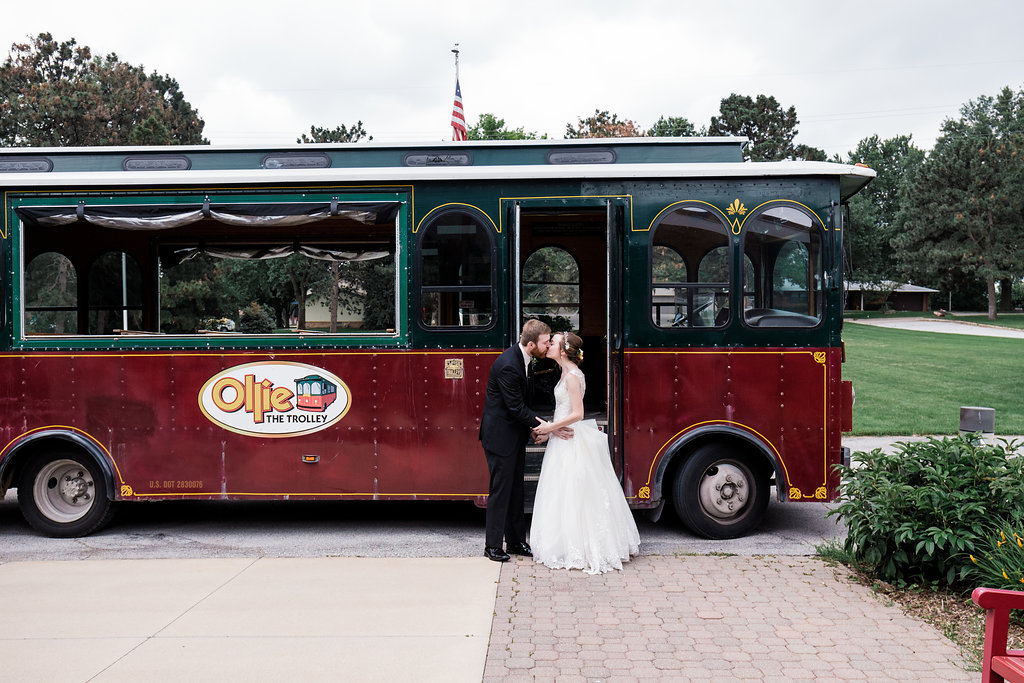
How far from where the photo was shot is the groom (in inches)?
229

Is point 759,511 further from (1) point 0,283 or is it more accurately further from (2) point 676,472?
(1) point 0,283

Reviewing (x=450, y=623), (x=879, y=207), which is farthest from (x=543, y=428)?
(x=879, y=207)

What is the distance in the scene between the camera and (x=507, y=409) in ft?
19.1

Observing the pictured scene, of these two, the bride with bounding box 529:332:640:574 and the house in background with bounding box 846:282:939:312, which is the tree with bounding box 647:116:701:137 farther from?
the bride with bounding box 529:332:640:574

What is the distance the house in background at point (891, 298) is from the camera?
60.7 meters

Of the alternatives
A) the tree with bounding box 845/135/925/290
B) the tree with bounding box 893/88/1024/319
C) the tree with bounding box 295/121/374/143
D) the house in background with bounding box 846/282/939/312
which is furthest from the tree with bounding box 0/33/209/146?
the house in background with bounding box 846/282/939/312

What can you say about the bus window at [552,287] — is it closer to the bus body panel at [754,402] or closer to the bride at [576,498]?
the bus body panel at [754,402]

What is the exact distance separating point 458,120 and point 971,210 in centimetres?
5085

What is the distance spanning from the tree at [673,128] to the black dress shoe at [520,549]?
146 feet

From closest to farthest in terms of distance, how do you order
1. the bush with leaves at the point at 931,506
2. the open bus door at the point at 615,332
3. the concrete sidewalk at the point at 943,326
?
the bush with leaves at the point at 931,506 → the open bus door at the point at 615,332 → the concrete sidewalk at the point at 943,326

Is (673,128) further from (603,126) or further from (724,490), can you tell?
(724,490)

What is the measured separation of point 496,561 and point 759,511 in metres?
2.33

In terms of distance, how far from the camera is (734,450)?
6512mm

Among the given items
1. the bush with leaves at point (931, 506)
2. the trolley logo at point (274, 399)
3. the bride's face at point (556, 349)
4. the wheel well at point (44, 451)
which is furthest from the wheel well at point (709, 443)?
the wheel well at point (44, 451)
